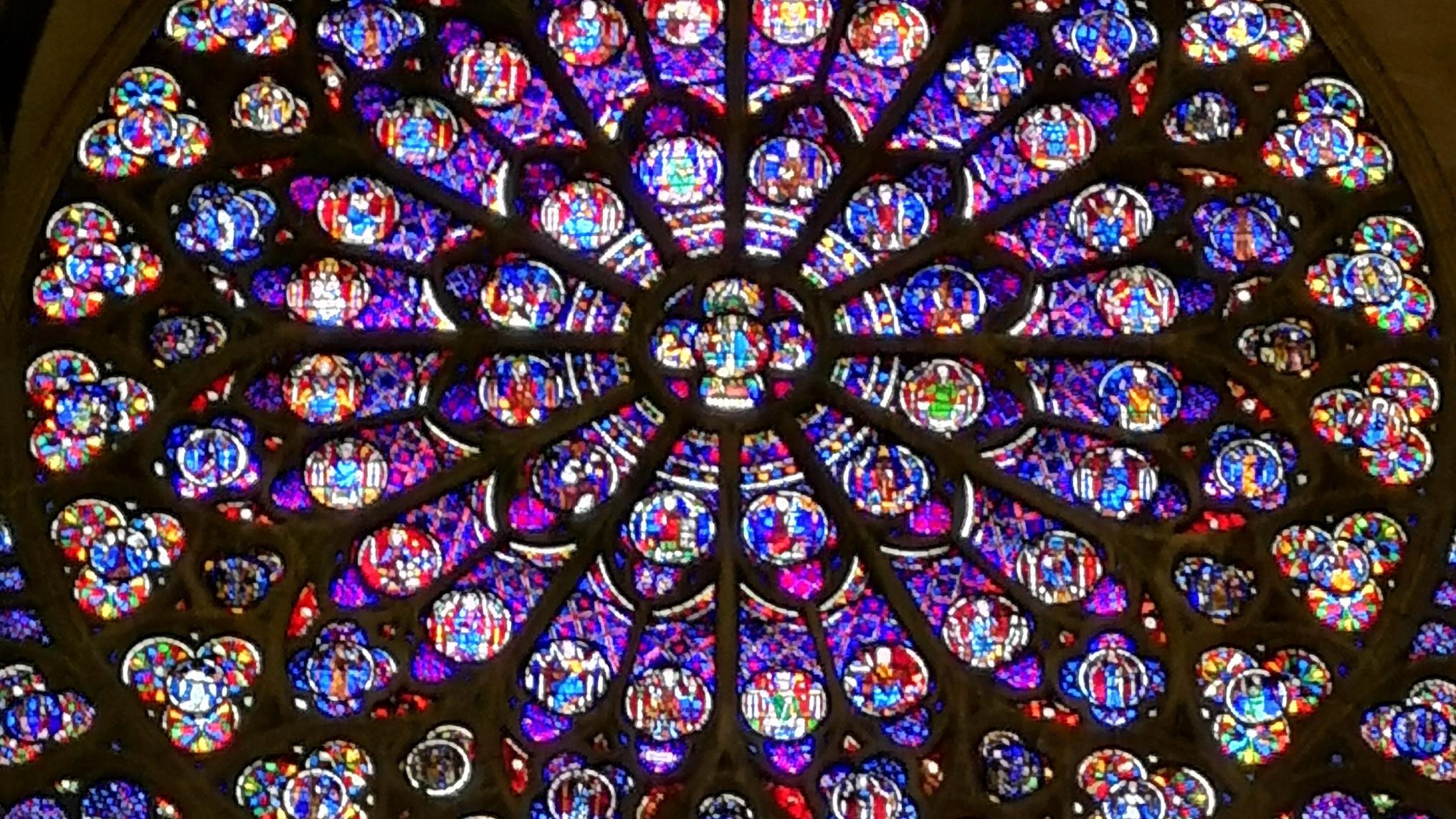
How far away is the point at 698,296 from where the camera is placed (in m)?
17.7

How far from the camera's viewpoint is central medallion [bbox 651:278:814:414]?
17.5 metres

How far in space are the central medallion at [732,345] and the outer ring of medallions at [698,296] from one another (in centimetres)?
2

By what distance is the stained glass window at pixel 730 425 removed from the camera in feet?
55.3

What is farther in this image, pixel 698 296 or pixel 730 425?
pixel 698 296

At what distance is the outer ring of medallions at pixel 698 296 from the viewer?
17438mm

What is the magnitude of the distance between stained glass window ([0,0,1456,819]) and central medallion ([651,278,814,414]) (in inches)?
0.7

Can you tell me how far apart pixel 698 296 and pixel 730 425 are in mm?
553

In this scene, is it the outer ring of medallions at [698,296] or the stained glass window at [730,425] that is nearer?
the stained glass window at [730,425]

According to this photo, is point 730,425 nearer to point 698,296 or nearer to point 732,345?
point 732,345

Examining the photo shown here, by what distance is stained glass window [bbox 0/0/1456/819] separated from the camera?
16.9 m

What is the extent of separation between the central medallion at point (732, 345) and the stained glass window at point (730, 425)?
2 centimetres

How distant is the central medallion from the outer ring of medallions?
0.02 meters

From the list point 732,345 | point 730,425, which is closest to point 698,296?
point 732,345

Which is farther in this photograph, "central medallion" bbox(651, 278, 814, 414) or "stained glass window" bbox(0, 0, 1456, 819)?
"central medallion" bbox(651, 278, 814, 414)
